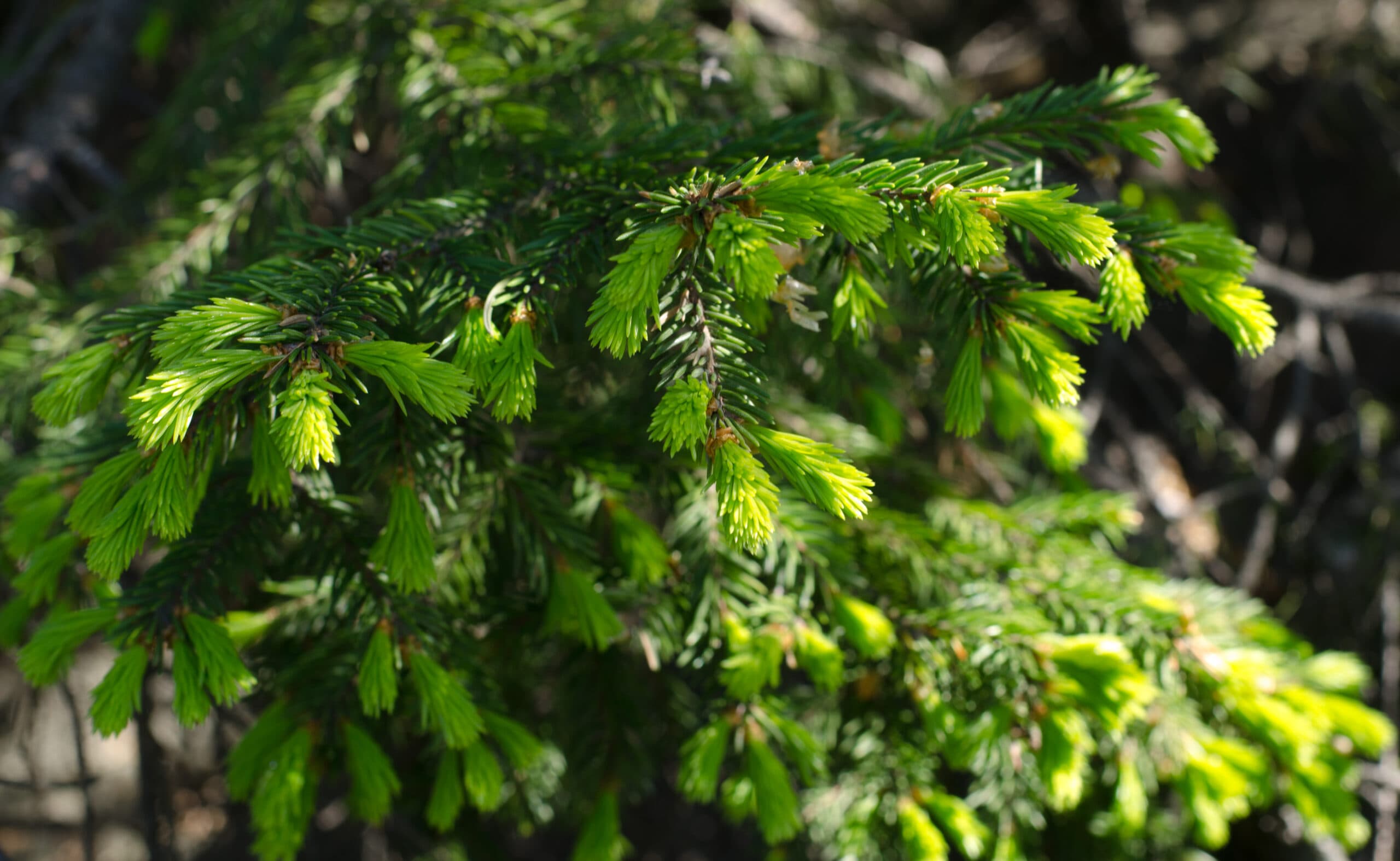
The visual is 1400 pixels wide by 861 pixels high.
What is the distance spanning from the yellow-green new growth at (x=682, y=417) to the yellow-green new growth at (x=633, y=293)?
6 cm

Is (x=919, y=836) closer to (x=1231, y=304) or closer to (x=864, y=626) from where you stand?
(x=864, y=626)

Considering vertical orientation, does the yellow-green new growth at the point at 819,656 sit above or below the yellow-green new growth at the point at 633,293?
below

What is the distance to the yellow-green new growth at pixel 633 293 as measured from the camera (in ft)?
2.40

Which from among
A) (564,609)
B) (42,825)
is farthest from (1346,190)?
(42,825)

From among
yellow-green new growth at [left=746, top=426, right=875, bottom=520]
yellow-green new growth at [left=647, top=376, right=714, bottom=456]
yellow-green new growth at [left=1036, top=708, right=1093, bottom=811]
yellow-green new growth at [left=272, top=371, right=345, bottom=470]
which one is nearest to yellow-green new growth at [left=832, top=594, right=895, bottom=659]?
yellow-green new growth at [left=1036, top=708, right=1093, bottom=811]

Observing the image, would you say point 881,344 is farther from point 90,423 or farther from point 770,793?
point 90,423

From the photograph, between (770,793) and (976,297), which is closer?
(976,297)

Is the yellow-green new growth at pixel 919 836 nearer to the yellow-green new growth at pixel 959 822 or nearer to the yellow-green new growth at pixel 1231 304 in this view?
the yellow-green new growth at pixel 959 822

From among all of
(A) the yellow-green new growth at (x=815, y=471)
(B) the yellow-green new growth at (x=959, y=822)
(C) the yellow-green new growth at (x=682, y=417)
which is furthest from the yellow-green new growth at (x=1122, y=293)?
(B) the yellow-green new growth at (x=959, y=822)

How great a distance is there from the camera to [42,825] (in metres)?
2.16

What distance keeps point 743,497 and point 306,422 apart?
0.38m

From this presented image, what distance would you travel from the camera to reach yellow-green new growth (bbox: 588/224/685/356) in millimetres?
733

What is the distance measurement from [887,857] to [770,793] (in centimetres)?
35

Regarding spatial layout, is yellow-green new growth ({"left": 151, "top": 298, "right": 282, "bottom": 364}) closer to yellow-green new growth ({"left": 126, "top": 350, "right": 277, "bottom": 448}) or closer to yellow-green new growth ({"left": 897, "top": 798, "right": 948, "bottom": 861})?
yellow-green new growth ({"left": 126, "top": 350, "right": 277, "bottom": 448})
